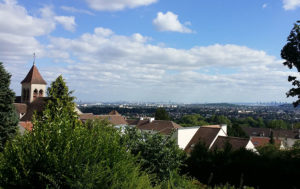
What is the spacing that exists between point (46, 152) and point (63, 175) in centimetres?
96

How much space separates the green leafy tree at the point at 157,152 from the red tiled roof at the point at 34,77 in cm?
4640

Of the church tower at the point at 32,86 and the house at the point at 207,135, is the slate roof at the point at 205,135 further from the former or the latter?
the church tower at the point at 32,86

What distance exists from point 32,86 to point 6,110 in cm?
3510

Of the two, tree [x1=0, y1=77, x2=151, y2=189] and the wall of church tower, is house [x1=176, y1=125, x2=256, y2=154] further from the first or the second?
the wall of church tower

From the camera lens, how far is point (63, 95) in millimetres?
21562

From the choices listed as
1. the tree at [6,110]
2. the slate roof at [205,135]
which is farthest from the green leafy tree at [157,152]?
the slate roof at [205,135]

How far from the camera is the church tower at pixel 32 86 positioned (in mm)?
51500

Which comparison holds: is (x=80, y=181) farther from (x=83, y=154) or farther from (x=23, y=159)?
(x=23, y=159)

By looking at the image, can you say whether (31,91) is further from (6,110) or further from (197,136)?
(197,136)

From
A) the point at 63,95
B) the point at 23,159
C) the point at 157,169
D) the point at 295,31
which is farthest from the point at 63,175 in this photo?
the point at 295,31

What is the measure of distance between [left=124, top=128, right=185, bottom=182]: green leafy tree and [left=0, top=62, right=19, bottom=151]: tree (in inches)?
453

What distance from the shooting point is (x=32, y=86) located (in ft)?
169

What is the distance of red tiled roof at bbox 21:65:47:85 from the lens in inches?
2055

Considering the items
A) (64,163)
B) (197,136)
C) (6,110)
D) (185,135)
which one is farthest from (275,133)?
(64,163)
